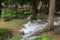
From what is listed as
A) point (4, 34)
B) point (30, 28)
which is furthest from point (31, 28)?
point (4, 34)

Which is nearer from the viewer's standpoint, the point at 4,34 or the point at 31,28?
the point at 4,34

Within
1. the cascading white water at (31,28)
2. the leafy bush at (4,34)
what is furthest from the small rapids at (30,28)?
the leafy bush at (4,34)

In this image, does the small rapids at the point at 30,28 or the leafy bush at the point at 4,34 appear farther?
the small rapids at the point at 30,28

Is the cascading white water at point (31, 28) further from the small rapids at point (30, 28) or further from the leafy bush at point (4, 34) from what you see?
the leafy bush at point (4, 34)

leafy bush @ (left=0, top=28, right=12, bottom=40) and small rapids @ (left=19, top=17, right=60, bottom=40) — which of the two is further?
small rapids @ (left=19, top=17, right=60, bottom=40)

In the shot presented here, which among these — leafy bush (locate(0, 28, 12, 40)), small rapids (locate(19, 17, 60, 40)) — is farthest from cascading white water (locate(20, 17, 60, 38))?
leafy bush (locate(0, 28, 12, 40))

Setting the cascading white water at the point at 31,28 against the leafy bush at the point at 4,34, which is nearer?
the leafy bush at the point at 4,34

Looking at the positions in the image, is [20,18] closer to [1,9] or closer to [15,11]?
[15,11]

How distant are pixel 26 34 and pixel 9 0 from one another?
603 cm

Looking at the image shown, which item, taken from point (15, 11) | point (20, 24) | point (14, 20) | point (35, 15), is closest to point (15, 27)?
point (20, 24)

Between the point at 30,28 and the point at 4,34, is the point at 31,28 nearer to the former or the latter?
the point at 30,28

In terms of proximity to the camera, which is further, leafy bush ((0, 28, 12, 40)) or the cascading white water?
the cascading white water

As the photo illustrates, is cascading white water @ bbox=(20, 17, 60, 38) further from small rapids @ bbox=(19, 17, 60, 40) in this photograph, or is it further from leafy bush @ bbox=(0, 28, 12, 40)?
leafy bush @ bbox=(0, 28, 12, 40)

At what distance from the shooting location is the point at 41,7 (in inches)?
659
